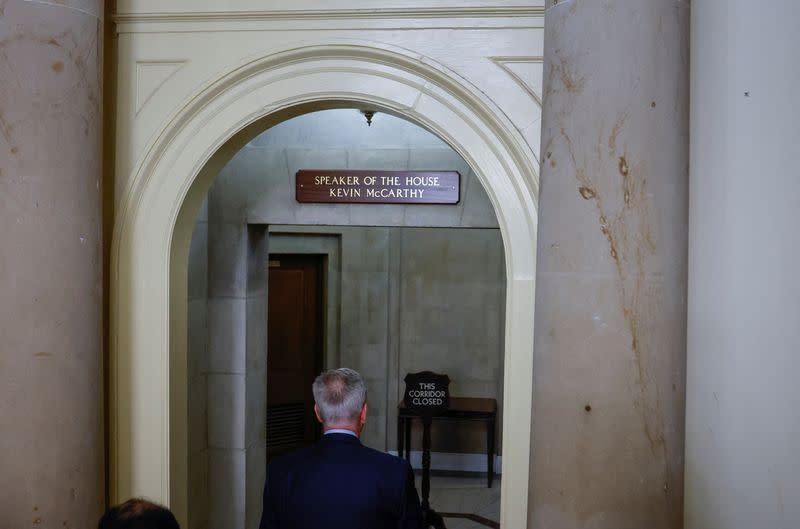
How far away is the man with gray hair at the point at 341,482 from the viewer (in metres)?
2.47

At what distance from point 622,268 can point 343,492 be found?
107 centimetres

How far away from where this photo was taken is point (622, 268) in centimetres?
261

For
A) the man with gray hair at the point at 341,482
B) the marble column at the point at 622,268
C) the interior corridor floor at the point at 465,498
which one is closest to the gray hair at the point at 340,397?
the man with gray hair at the point at 341,482

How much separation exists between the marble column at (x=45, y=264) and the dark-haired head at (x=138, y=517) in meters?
1.29

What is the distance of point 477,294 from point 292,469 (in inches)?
240

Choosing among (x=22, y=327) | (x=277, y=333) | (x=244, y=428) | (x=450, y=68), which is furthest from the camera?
(x=277, y=333)

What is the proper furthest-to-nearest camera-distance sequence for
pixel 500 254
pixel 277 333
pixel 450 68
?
pixel 277 333 → pixel 500 254 → pixel 450 68

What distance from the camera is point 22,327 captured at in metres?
3.06

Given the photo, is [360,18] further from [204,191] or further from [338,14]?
[204,191]

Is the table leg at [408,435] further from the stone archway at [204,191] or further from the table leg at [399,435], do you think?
the stone archway at [204,191]

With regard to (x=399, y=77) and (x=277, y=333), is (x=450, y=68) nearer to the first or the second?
(x=399, y=77)

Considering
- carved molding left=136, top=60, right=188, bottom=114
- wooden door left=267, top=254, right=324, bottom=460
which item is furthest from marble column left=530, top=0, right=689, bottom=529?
wooden door left=267, top=254, right=324, bottom=460

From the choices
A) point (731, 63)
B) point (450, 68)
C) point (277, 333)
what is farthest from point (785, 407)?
point (277, 333)

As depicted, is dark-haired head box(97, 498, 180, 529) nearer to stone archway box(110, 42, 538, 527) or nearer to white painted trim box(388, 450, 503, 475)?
stone archway box(110, 42, 538, 527)
